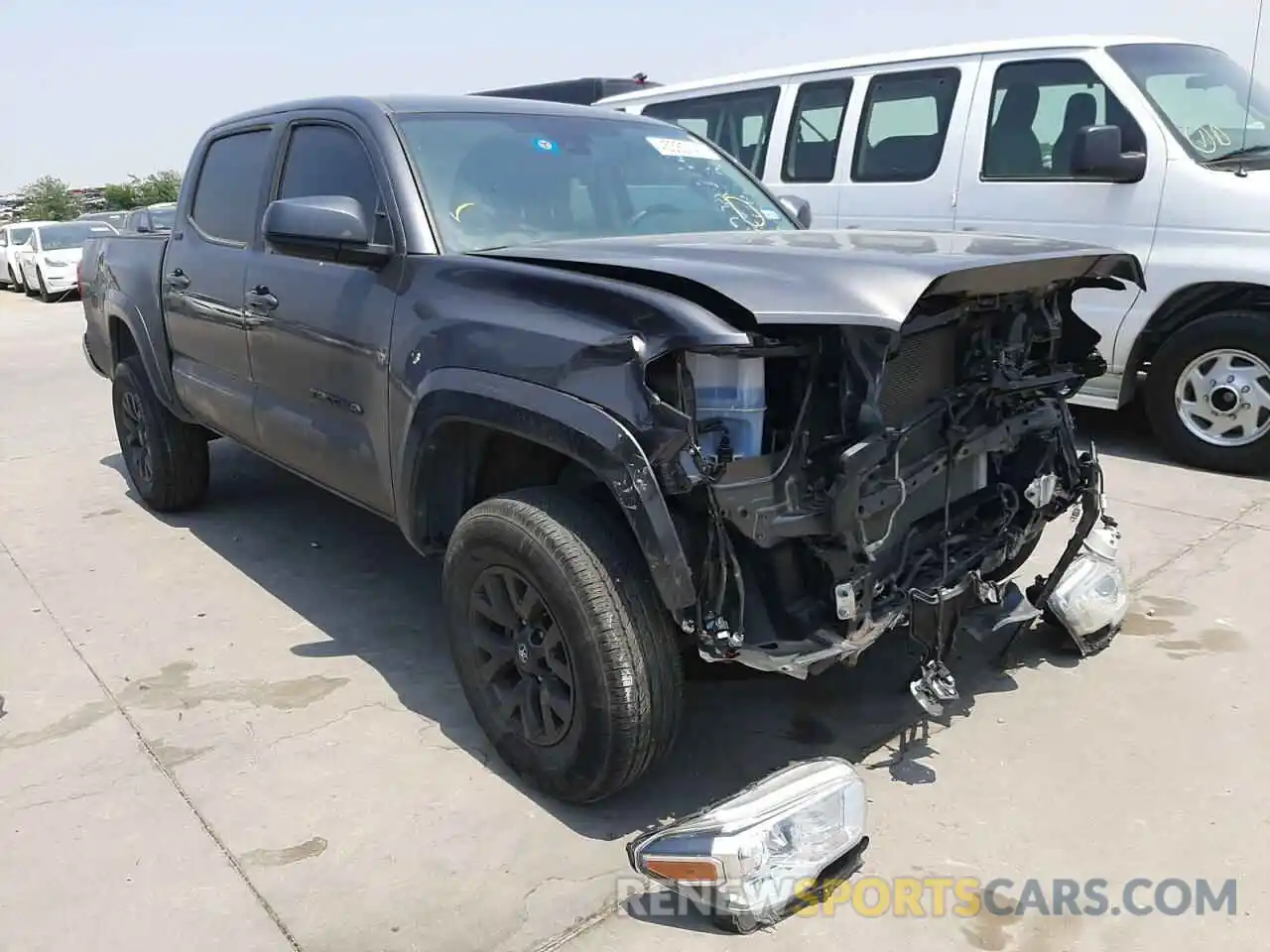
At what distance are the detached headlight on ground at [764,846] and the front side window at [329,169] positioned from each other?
2.00m

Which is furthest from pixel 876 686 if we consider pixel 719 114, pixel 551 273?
pixel 719 114

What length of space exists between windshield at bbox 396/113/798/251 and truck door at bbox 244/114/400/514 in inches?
8.2

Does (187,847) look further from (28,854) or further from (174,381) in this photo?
(174,381)

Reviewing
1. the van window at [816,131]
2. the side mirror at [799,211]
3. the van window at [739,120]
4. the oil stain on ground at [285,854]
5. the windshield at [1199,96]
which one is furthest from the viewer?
the van window at [739,120]

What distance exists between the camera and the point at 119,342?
5.68 m

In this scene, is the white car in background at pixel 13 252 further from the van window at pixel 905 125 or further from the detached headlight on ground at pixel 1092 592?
the detached headlight on ground at pixel 1092 592

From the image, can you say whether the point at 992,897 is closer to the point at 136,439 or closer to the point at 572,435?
the point at 572,435

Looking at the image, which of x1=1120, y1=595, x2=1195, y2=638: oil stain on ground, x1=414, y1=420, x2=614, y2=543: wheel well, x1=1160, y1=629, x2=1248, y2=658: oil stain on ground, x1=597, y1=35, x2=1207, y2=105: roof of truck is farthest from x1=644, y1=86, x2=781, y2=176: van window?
x1=414, y1=420, x2=614, y2=543: wheel well

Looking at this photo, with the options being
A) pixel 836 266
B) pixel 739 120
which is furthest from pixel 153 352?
pixel 739 120

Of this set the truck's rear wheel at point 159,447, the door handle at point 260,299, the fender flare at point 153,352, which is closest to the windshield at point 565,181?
the door handle at point 260,299

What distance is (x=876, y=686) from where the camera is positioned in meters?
3.46

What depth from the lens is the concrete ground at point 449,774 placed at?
2465 mm

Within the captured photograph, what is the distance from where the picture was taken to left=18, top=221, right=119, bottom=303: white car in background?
19234 mm

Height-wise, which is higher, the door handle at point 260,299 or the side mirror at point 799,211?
the side mirror at point 799,211
